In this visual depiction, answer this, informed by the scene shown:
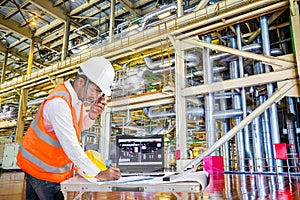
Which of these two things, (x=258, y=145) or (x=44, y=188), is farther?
(x=258, y=145)

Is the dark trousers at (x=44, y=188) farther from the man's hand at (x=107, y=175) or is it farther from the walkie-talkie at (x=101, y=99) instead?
the walkie-talkie at (x=101, y=99)

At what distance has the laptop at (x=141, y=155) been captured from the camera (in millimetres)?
1818

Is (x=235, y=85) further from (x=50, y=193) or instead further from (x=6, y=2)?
(x=6, y=2)

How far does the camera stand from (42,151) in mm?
1393

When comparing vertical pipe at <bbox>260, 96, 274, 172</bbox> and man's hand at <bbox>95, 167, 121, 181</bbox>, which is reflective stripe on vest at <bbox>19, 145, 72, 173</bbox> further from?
vertical pipe at <bbox>260, 96, 274, 172</bbox>

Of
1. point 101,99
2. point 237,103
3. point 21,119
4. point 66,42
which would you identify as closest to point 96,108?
point 101,99

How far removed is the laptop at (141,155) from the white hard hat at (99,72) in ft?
1.77

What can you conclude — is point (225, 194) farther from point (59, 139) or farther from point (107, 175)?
point (59, 139)

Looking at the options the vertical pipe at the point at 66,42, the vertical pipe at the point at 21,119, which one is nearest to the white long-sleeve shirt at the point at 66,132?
the vertical pipe at the point at 66,42

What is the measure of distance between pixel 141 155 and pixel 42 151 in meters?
0.75

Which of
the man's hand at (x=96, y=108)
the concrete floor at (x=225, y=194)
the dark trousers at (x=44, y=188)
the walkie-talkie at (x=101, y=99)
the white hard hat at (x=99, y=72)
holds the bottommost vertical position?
the concrete floor at (x=225, y=194)

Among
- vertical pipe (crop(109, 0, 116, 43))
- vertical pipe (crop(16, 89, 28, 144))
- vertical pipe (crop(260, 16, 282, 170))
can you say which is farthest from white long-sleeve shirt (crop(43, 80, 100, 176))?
vertical pipe (crop(16, 89, 28, 144))

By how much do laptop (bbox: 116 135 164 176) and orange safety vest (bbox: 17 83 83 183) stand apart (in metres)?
0.56

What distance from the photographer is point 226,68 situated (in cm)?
970
